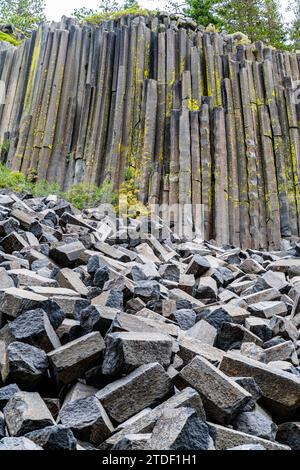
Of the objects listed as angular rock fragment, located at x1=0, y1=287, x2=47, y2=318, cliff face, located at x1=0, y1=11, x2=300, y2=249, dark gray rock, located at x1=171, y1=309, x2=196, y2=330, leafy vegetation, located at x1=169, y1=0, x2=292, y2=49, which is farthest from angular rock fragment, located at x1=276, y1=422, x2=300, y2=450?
leafy vegetation, located at x1=169, y1=0, x2=292, y2=49

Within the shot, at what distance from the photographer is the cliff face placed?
8.48 m

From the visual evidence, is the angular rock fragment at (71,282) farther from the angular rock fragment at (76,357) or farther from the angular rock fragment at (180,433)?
the angular rock fragment at (180,433)

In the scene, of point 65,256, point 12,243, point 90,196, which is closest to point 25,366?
point 65,256

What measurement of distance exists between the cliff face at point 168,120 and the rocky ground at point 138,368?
5.10 metres

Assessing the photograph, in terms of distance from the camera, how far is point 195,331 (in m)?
2.72

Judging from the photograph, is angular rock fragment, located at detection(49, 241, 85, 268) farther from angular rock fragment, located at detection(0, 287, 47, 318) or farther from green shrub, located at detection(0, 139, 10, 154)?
green shrub, located at detection(0, 139, 10, 154)

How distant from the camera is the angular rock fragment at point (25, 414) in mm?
1641

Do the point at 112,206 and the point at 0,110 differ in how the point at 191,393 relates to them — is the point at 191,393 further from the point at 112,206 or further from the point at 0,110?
the point at 0,110

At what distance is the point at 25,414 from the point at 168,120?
8.08 m

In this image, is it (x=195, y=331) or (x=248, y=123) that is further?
(x=248, y=123)

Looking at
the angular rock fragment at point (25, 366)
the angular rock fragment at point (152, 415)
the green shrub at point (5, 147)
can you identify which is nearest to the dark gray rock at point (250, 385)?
the angular rock fragment at point (152, 415)

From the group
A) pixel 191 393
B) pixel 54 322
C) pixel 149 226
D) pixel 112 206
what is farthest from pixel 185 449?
pixel 112 206

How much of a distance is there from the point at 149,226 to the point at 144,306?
351cm

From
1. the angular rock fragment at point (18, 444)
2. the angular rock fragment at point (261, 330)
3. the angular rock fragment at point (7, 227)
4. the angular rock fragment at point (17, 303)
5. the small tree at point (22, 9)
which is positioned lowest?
A: the angular rock fragment at point (18, 444)
